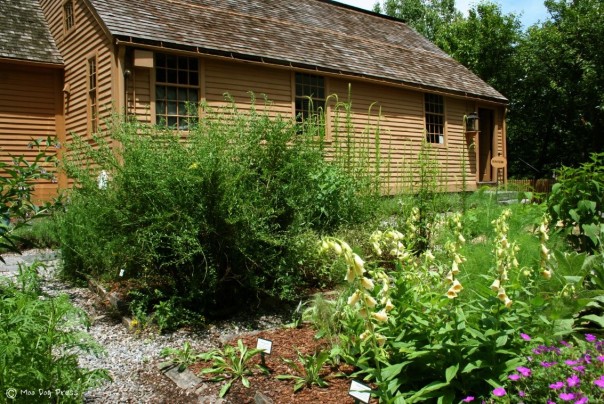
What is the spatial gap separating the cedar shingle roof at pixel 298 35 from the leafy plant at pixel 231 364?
8053mm

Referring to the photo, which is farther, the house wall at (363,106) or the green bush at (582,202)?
the house wall at (363,106)

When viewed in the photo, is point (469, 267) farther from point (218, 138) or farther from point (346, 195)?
point (218, 138)

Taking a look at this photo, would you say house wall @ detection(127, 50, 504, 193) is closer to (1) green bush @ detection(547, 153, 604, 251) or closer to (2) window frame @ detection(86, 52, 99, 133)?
(2) window frame @ detection(86, 52, 99, 133)

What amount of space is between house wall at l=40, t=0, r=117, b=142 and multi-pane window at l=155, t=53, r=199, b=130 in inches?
37.6

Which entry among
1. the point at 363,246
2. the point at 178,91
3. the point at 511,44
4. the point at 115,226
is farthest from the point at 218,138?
the point at 511,44

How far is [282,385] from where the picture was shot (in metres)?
3.12

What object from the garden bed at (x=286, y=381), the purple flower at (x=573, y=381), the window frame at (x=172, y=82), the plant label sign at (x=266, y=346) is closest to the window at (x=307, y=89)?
the window frame at (x=172, y=82)

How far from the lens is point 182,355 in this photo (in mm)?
3605

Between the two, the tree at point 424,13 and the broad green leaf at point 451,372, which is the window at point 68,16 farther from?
the tree at point 424,13

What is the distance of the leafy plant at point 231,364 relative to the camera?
3.22 m

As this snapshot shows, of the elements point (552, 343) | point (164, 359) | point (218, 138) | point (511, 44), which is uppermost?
point (511, 44)

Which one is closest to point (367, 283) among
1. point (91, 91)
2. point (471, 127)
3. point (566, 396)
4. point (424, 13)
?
point (566, 396)

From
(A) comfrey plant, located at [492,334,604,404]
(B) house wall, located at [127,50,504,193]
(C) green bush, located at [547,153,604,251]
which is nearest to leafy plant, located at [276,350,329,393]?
(A) comfrey plant, located at [492,334,604,404]

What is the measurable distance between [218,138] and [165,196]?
0.67m
